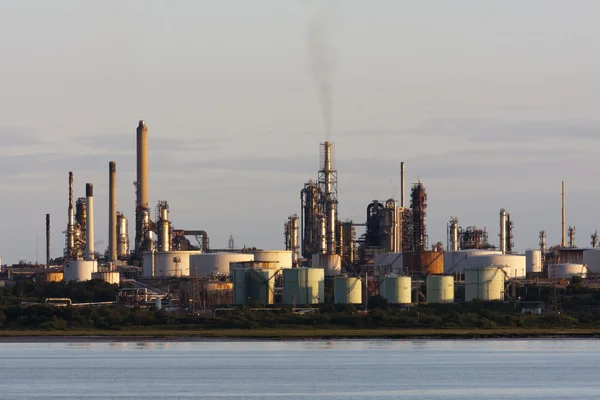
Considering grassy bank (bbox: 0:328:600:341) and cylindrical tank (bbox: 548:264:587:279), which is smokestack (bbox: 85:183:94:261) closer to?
grassy bank (bbox: 0:328:600:341)

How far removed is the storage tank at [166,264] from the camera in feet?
458

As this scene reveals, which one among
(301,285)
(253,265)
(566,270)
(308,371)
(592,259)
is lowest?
(308,371)

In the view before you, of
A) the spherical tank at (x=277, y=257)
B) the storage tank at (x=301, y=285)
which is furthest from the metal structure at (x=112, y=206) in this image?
the storage tank at (x=301, y=285)

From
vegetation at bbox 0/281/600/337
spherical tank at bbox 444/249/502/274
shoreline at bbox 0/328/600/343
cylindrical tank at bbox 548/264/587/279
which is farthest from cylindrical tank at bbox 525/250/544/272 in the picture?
shoreline at bbox 0/328/600/343

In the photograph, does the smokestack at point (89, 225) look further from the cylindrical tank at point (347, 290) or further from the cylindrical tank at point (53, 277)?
the cylindrical tank at point (347, 290)

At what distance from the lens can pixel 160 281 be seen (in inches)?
5379

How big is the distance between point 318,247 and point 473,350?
5394 centimetres

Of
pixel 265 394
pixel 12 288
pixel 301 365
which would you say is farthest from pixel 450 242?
pixel 265 394

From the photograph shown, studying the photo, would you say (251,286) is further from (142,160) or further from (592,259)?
(592,259)

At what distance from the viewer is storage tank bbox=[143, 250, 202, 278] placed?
5497 inches

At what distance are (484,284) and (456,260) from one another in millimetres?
18370

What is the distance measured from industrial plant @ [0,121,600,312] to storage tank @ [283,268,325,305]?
9 centimetres

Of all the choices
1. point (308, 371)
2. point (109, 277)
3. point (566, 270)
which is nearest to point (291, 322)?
point (308, 371)

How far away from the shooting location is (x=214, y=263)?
137500 mm
